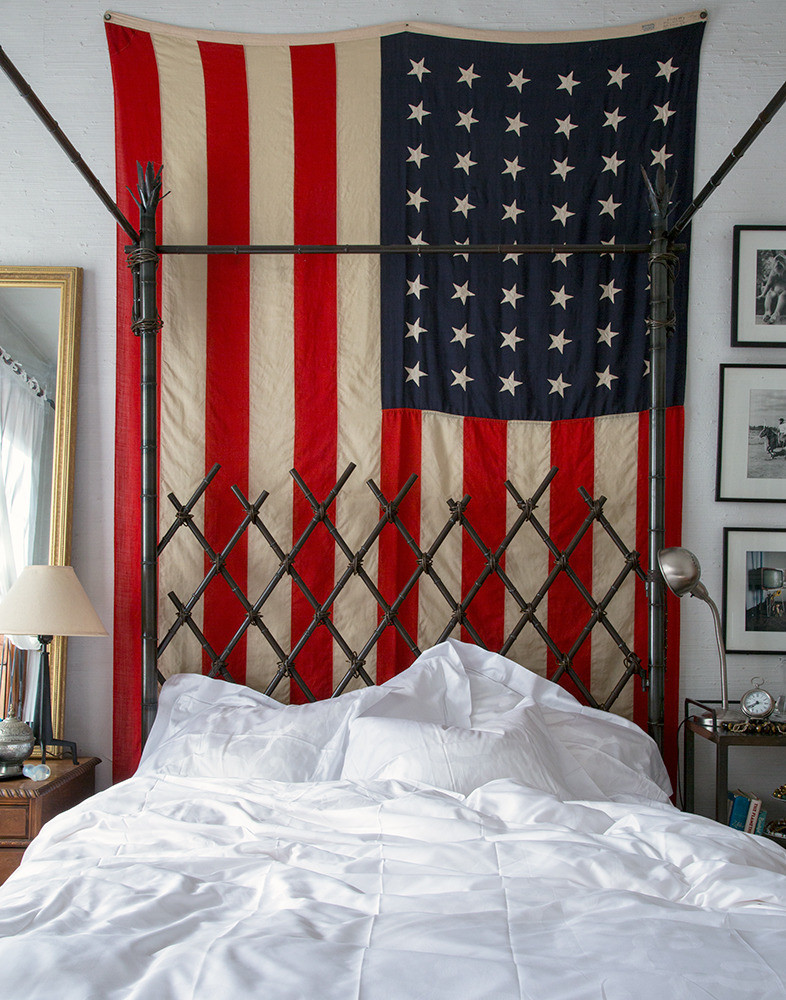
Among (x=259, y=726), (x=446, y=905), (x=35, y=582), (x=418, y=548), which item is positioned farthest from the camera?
(x=418, y=548)

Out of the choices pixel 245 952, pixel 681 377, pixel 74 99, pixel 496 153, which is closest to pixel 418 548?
pixel 681 377

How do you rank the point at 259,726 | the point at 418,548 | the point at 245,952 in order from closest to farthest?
the point at 245,952
the point at 259,726
the point at 418,548

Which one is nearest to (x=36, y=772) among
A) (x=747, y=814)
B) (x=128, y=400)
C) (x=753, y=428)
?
(x=128, y=400)

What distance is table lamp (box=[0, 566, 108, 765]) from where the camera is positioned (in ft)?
7.79

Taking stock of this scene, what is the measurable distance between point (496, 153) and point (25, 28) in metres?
1.75

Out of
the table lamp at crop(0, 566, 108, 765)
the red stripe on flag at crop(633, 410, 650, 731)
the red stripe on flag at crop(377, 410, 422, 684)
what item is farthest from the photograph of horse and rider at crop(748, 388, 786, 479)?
the table lamp at crop(0, 566, 108, 765)

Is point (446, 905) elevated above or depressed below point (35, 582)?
below

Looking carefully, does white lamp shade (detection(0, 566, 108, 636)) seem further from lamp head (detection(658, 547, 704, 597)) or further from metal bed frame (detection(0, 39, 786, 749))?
lamp head (detection(658, 547, 704, 597))

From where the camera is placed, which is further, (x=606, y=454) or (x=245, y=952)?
(x=606, y=454)

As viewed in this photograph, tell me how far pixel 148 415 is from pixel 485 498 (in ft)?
3.77

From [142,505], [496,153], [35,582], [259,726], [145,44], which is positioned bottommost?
[259,726]

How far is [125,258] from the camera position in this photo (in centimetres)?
279

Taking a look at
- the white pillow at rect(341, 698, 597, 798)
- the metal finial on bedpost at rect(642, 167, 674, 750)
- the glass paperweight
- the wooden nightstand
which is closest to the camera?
the white pillow at rect(341, 698, 597, 798)

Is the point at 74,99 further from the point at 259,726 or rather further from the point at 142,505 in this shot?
the point at 259,726
